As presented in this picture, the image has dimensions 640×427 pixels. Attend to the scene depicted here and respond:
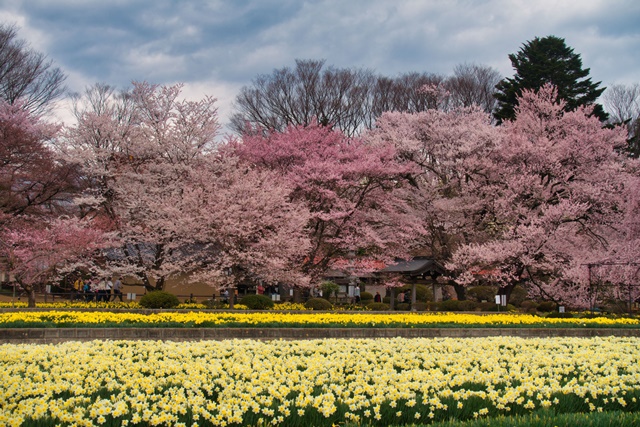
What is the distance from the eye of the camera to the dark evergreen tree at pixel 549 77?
129 ft

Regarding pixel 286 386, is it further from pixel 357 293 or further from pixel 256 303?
pixel 357 293

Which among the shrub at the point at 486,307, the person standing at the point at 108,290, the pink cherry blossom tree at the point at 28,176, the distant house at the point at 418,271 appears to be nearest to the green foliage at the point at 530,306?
the shrub at the point at 486,307

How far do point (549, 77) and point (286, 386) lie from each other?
39422 millimetres

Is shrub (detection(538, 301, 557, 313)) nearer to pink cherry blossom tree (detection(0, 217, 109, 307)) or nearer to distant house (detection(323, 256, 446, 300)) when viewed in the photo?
distant house (detection(323, 256, 446, 300))

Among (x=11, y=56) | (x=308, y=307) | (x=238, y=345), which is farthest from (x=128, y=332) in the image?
(x=11, y=56)

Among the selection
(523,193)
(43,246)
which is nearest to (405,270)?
(523,193)

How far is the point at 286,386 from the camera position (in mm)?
6363

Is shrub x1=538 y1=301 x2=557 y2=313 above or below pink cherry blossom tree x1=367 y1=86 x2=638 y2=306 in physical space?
below

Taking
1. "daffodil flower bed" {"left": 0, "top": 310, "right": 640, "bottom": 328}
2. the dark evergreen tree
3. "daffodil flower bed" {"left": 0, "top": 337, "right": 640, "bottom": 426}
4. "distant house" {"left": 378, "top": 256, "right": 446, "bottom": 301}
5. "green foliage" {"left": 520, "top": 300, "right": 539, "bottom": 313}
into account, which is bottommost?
"green foliage" {"left": 520, "top": 300, "right": 539, "bottom": 313}

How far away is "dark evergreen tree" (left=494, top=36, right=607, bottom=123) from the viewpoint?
39.2 metres

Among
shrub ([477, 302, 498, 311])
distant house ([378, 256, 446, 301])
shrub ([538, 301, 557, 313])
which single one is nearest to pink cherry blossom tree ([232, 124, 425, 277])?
distant house ([378, 256, 446, 301])

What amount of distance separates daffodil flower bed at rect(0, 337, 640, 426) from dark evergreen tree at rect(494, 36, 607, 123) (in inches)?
1288

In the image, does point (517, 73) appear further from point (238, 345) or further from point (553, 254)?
point (238, 345)

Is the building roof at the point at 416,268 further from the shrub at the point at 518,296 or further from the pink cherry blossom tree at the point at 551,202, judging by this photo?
the shrub at the point at 518,296
